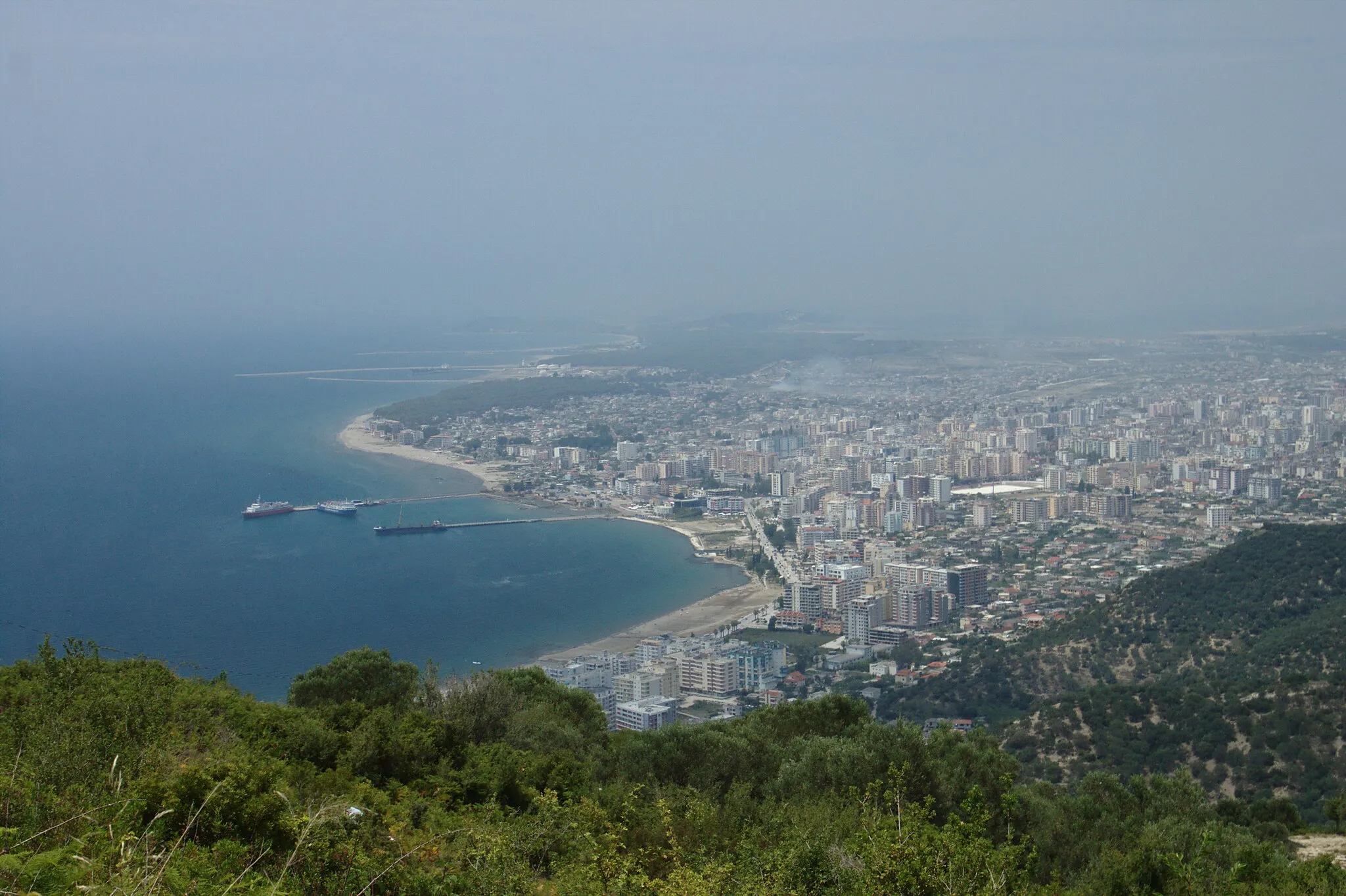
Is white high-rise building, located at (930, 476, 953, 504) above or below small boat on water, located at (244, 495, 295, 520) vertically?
above

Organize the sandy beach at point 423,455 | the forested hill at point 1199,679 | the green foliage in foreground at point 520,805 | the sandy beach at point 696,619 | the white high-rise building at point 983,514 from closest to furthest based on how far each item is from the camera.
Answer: the green foliage in foreground at point 520,805
the forested hill at point 1199,679
the sandy beach at point 696,619
the white high-rise building at point 983,514
the sandy beach at point 423,455

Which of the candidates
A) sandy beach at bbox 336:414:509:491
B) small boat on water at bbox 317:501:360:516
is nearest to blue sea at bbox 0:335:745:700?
small boat on water at bbox 317:501:360:516

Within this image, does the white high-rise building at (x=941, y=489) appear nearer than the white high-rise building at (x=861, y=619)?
No

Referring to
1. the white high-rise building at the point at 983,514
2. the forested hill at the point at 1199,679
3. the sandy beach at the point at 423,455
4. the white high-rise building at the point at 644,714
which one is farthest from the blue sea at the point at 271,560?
the forested hill at the point at 1199,679

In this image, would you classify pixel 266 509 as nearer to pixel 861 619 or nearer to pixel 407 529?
pixel 407 529

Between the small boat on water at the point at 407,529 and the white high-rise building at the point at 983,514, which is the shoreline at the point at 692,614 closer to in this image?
the small boat on water at the point at 407,529

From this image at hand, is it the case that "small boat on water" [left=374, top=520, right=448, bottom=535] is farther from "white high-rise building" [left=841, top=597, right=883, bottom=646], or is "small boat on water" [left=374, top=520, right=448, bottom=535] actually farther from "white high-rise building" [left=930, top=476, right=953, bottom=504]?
"white high-rise building" [left=930, top=476, right=953, bottom=504]
